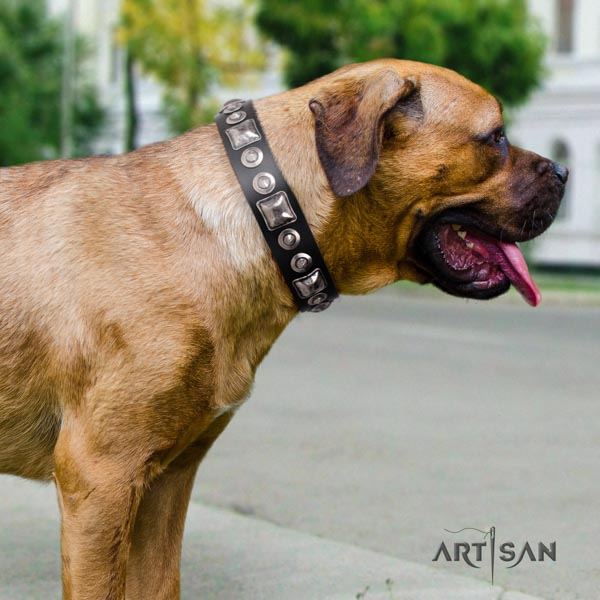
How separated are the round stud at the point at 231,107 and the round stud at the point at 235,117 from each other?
0.08ft

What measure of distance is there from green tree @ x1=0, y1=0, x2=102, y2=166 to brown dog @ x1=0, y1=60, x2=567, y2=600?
31.3 metres

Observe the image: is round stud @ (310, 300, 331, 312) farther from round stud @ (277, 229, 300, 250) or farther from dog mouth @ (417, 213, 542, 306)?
dog mouth @ (417, 213, 542, 306)

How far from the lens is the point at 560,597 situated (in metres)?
4.14

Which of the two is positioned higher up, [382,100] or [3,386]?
[382,100]

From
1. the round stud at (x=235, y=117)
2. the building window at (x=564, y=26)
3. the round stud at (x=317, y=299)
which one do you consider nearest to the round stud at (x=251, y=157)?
the round stud at (x=235, y=117)

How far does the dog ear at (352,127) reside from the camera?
3.07 metres

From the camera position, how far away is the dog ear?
3.07 meters

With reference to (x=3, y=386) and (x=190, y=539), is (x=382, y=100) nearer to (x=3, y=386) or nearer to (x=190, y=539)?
(x=3, y=386)

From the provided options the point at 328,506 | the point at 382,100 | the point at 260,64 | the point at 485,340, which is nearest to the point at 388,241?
the point at 382,100

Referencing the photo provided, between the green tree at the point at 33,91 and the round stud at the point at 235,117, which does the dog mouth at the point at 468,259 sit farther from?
the green tree at the point at 33,91

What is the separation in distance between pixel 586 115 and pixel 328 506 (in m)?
24.7

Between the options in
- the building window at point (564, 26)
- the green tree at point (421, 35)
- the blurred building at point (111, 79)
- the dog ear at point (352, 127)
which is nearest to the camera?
the dog ear at point (352, 127)

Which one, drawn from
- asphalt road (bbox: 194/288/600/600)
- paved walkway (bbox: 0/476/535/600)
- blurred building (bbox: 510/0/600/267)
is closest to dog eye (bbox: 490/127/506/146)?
paved walkway (bbox: 0/476/535/600)

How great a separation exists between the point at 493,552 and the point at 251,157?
2.14m
